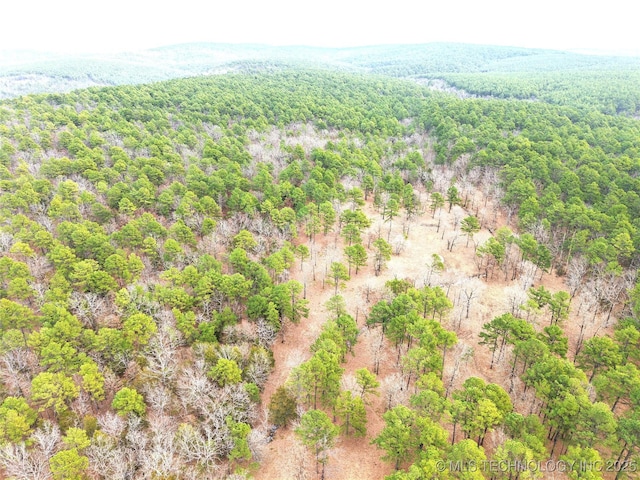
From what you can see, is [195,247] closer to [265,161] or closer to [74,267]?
[74,267]

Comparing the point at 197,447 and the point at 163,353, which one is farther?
the point at 163,353

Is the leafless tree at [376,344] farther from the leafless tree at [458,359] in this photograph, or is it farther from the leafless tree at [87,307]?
the leafless tree at [87,307]

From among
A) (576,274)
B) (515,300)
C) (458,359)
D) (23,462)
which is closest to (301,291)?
(458,359)

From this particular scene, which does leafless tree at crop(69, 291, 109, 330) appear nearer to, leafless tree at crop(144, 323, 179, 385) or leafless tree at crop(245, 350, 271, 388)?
leafless tree at crop(144, 323, 179, 385)

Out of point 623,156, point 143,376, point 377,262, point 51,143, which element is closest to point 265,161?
point 377,262

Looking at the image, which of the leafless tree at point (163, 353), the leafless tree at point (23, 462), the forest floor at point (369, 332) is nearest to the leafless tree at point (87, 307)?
the leafless tree at point (163, 353)

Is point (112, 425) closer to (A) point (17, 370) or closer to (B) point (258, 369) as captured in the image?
(A) point (17, 370)

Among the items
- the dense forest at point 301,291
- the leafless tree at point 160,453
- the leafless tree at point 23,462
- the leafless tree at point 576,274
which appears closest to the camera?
the leafless tree at point 23,462
